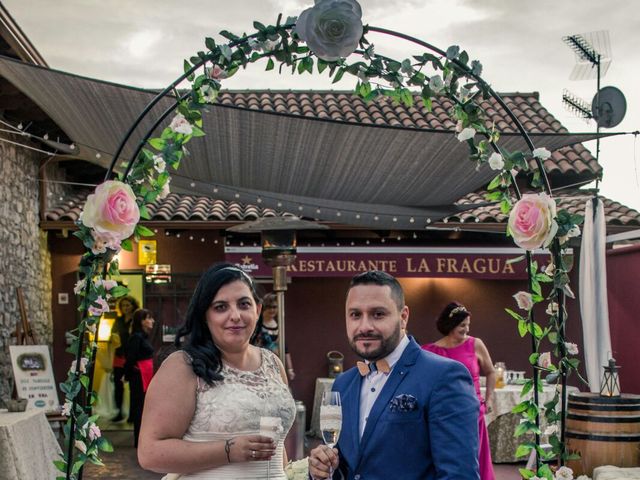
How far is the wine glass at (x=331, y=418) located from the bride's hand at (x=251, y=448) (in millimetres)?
Answer: 340

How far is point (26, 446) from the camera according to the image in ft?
22.1

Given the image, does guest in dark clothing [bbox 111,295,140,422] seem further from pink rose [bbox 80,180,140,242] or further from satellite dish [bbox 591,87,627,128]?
pink rose [bbox 80,180,140,242]

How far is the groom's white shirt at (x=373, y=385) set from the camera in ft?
8.25

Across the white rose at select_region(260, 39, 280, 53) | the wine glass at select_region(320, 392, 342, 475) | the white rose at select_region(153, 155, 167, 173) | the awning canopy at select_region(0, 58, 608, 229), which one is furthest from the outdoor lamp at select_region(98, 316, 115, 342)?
the wine glass at select_region(320, 392, 342, 475)

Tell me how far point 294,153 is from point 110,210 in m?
3.28

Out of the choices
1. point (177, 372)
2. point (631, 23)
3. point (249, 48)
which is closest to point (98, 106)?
point (249, 48)

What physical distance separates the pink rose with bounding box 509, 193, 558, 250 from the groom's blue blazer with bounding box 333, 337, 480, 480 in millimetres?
1032

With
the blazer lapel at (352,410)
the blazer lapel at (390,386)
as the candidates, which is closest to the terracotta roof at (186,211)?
the blazer lapel at (352,410)

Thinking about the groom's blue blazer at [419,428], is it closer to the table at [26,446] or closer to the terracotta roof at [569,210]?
the table at [26,446]

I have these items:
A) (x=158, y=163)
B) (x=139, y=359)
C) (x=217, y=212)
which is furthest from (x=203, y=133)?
(x=217, y=212)

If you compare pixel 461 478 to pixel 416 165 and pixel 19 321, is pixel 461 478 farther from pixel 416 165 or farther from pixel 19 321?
pixel 19 321

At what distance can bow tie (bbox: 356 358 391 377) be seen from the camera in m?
2.51

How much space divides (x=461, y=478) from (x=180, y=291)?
416 inches

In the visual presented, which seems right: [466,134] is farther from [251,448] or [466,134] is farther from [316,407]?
[316,407]
